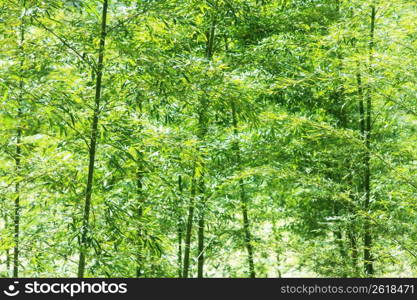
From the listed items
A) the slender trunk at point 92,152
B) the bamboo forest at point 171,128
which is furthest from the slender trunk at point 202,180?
the slender trunk at point 92,152

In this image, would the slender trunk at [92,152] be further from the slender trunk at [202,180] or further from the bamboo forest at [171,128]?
the slender trunk at [202,180]

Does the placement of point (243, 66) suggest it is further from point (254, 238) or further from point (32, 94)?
point (32, 94)

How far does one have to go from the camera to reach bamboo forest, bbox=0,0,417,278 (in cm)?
312

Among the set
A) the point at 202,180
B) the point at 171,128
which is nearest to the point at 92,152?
the point at 171,128

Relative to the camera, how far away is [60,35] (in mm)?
3117

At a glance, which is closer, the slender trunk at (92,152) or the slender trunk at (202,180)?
the slender trunk at (92,152)

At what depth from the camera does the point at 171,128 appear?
3.92 meters

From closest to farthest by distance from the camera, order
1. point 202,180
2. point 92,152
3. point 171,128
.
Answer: point 92,152
point 171,128
point 202,180

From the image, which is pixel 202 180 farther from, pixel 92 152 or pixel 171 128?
pixel 92 152

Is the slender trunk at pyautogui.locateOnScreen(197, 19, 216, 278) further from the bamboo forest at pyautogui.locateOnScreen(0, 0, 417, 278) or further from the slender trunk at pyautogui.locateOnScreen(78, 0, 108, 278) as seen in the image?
the slender trunk at pyautogui.locateOnScreen(78, 0, 108, 278)

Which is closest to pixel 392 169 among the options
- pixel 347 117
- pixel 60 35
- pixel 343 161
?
pixel 343 161

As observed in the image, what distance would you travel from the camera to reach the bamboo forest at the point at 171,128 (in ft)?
10.2

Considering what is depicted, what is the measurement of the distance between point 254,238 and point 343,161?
4.37ft

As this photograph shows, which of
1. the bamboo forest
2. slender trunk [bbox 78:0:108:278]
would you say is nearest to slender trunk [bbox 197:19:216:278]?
the bamboo forest
